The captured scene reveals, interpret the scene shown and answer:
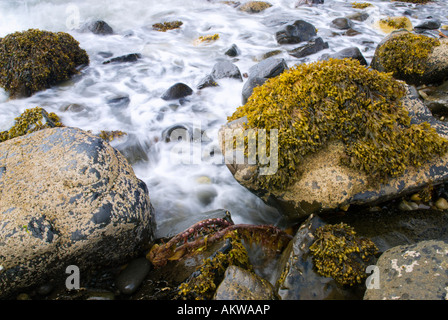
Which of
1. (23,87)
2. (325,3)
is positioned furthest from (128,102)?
(325,3)

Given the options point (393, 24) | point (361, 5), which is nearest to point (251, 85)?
point (393, 24)

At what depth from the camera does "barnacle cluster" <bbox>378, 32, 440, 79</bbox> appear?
6082 millimetres

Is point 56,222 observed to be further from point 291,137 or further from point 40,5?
point 40,5

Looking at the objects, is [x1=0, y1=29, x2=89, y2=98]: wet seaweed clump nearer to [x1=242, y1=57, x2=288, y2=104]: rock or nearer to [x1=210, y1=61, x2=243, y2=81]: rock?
[x1=210, y1=61, x2=243, y2=81]: rock

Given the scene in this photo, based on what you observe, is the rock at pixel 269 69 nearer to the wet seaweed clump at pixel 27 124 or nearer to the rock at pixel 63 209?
the rock at pixel 63 209

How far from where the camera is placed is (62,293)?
3088 mm

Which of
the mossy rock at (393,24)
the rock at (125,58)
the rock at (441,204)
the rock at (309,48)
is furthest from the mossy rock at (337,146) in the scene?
the mossy rock at (393,24)

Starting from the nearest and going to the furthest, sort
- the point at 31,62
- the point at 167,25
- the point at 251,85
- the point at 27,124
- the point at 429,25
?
the point at 27,124 < the point at 251,85 < the point at 31,62 < the point at 429,25 < the point at 167,25

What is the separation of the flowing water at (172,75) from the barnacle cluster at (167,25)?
0.91 ft

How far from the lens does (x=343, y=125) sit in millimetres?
3645

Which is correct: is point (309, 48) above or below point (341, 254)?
above

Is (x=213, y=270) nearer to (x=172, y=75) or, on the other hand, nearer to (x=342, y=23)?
(x=172, y=75)

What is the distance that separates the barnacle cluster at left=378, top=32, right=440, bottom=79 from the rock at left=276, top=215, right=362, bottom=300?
491cm

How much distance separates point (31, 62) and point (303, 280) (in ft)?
23.9
